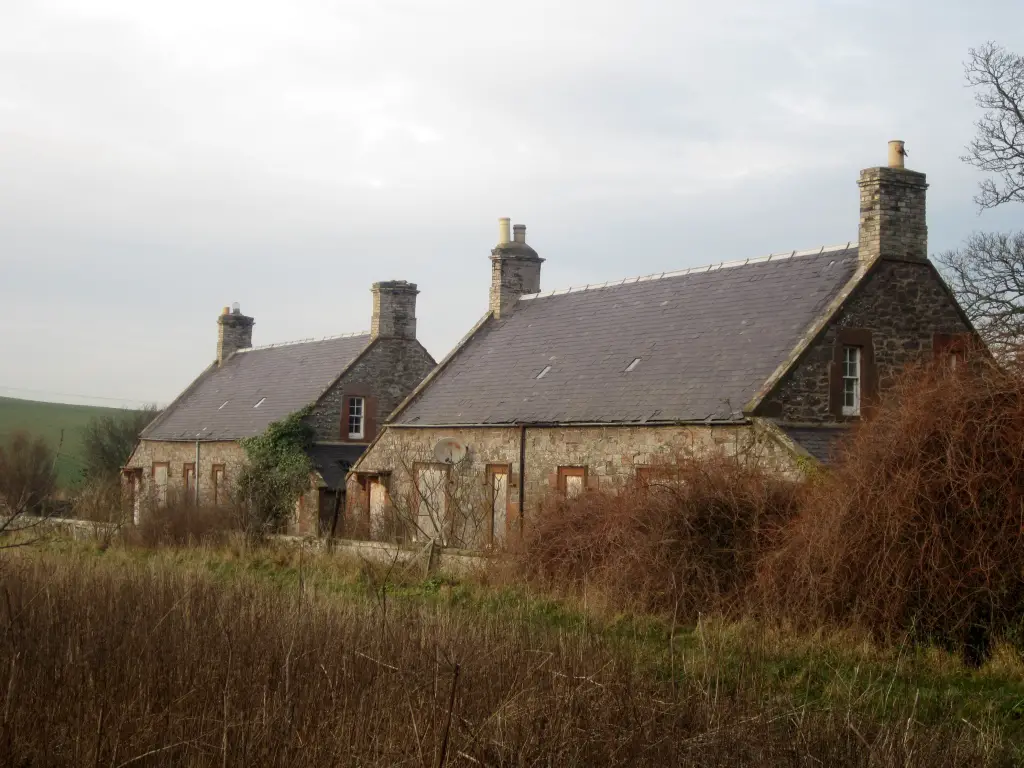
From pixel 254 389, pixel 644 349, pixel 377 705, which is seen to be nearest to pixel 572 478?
pixel 644 349

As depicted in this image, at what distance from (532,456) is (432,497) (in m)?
3.32

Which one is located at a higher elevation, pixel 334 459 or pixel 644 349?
pixel 644 349

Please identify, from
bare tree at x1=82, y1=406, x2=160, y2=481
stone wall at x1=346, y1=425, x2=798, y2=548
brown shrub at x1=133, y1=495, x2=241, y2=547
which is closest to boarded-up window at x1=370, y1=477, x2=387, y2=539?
stone wall at x1=346, y1=425, x2=798, y2=548

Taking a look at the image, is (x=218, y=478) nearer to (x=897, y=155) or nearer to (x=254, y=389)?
(x=254, y=389)

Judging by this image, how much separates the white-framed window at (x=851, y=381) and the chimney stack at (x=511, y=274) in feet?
38.8

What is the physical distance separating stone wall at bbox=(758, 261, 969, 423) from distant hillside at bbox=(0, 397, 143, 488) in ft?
142

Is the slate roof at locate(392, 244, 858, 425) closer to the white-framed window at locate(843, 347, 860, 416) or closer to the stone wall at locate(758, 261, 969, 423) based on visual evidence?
the stone wall at locate(758, 261, 969, 423)

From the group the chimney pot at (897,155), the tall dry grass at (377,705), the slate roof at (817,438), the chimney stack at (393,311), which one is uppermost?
the chimney pot at (897,155)

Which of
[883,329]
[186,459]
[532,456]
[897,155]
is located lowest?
[186,459]

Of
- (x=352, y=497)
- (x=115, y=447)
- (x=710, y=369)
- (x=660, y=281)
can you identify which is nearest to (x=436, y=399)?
(x=352, y=497)

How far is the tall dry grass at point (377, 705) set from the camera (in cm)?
721

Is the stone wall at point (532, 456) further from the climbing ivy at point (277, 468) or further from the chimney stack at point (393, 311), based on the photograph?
the chimney stack at point (393, 311)

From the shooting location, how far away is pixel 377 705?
802cm

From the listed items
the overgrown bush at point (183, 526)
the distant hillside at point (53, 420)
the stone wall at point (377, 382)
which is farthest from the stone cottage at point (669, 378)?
the distant hillside at point (53, 420)
